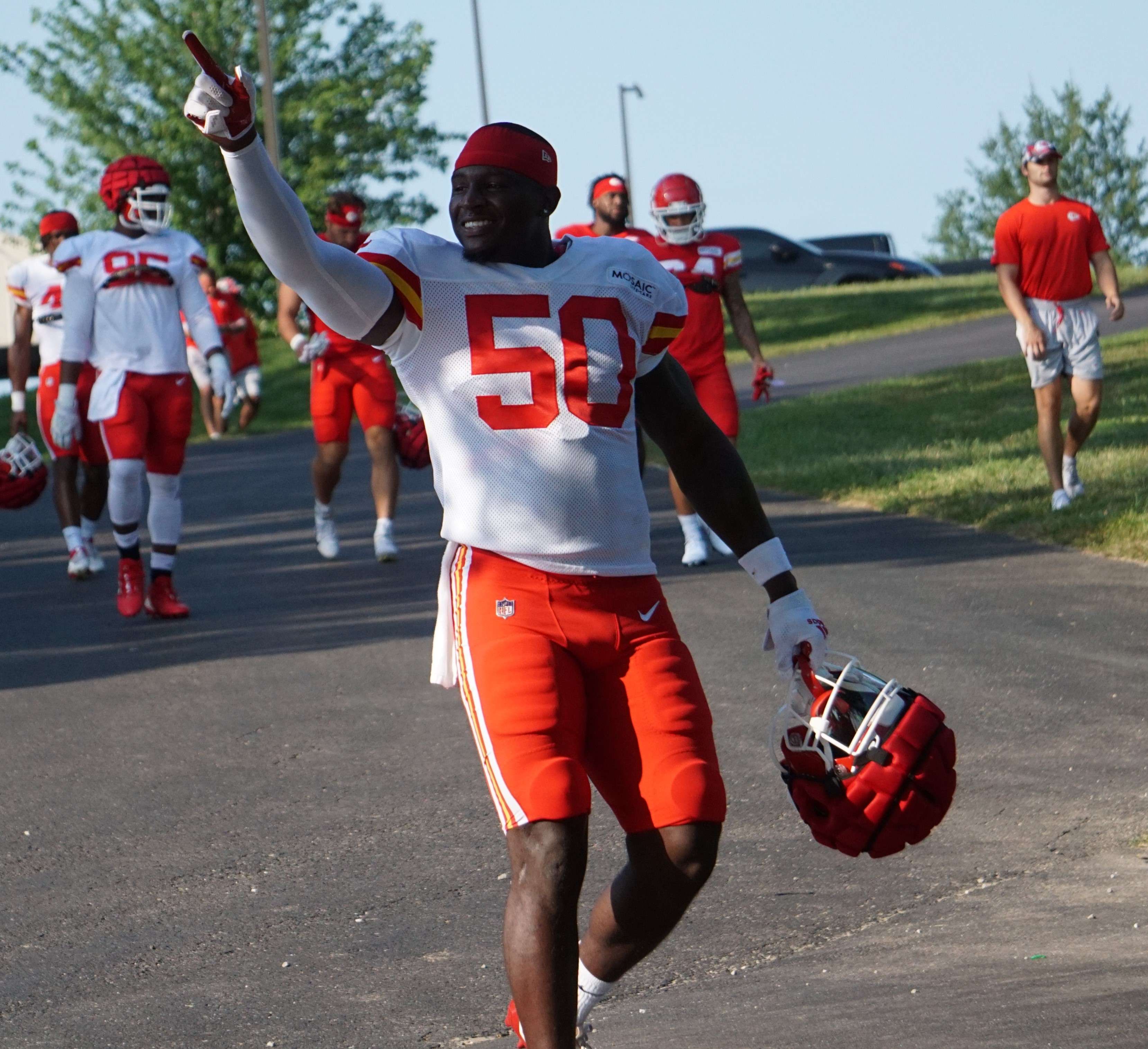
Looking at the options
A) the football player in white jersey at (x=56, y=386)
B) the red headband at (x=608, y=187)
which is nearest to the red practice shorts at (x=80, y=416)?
the football player in white jersey at (x=56, y=386)

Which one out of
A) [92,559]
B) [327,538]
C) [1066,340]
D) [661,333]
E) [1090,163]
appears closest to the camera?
[661,333]

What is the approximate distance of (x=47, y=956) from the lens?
15.9 ft

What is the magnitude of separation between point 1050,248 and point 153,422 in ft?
18.9

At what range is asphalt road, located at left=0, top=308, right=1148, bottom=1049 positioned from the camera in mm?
4266

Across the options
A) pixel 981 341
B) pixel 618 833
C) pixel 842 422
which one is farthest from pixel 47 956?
pixel 981 341

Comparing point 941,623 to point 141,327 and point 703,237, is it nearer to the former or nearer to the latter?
point 703,237

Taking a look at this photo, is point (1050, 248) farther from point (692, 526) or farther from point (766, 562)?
point (766, 562)

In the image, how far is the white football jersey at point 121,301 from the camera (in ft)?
31.4

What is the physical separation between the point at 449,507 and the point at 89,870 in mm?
2512

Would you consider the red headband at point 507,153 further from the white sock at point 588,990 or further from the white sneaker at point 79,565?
the white sneaker at point 79,565

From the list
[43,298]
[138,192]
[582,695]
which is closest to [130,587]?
[138,192]

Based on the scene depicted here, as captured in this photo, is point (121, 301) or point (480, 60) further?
point (480, 60)

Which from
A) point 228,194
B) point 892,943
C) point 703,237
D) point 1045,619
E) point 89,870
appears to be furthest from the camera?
point 228,194

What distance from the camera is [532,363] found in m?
3.65
